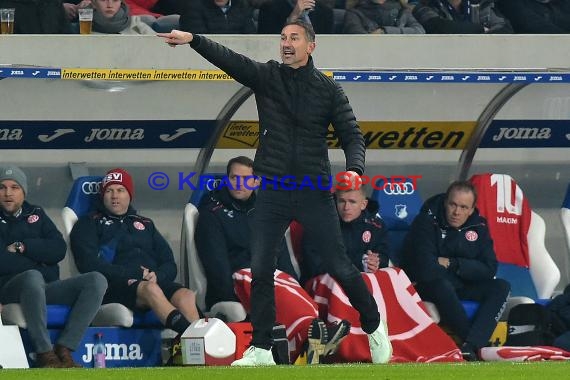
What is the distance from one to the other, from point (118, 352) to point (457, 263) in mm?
2548

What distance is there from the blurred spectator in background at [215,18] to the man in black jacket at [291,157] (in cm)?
292

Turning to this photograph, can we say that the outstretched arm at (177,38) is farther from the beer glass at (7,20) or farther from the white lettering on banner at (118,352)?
the white lettering on banner at (118,352)

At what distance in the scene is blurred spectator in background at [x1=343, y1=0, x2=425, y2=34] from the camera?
37.3 ft

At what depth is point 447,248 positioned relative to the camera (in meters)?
11.0

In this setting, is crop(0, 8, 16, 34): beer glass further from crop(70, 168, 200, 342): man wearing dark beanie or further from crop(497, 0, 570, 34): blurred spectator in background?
crop(497, 0, 570, 34): blurred spectator in background

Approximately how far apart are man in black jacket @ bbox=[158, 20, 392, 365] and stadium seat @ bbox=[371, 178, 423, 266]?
3.07 meters

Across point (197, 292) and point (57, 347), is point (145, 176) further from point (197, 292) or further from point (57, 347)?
point (57, 347)

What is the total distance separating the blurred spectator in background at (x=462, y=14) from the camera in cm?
1170

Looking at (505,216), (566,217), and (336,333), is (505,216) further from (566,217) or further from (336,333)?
(336,333)

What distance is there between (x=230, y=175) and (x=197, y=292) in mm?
874

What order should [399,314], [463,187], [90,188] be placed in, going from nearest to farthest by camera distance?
1. [399,314]
2. [90,188]
3. [463,187]

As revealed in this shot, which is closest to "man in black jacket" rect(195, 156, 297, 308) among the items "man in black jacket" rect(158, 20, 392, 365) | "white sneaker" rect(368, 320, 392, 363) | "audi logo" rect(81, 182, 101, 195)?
"audi logo" rect(81, 182, 101, 195)

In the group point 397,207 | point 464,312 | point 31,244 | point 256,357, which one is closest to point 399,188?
point 397,207

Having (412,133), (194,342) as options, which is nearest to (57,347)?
(194,342)
